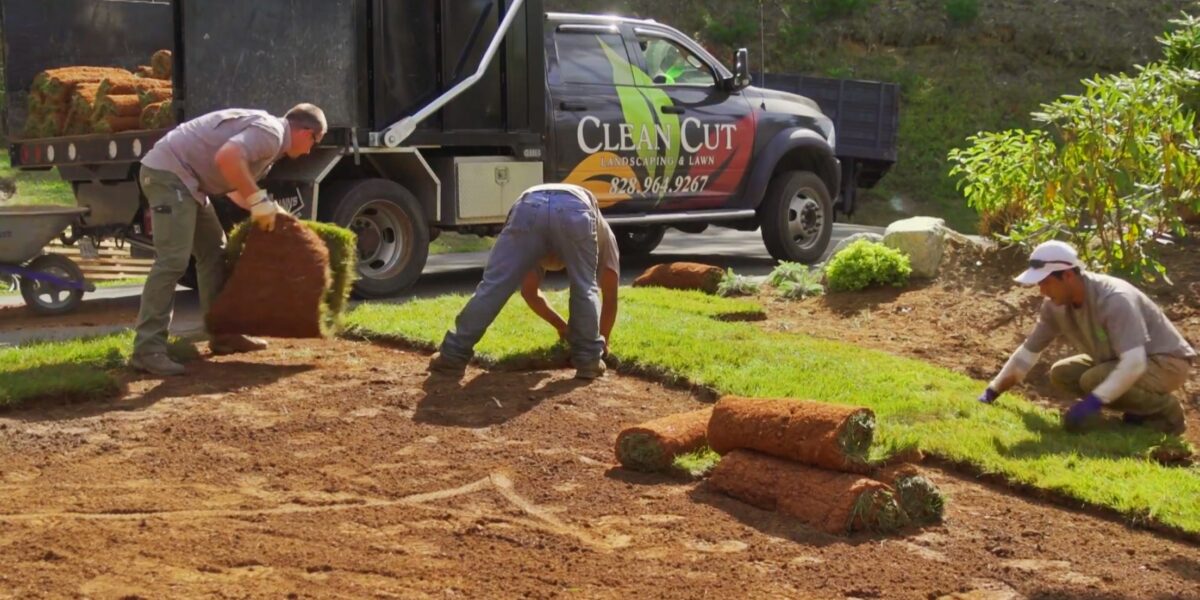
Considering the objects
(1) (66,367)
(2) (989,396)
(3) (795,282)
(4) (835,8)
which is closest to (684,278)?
(3) (795,282)

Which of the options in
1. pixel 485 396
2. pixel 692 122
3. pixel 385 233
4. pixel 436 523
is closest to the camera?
pixel 436 523

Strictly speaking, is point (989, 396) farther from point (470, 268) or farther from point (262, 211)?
point (470, 268)

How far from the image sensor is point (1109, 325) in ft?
23.5

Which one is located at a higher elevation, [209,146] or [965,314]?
[209,146]

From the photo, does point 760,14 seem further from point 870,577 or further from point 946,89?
point 870,577

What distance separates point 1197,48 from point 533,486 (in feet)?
25.0

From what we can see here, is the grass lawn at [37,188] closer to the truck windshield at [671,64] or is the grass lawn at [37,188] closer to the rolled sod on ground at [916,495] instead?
the truck windshield at [671,64]

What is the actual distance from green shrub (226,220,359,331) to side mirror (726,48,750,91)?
5.79m

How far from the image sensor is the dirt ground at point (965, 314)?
9117 mm

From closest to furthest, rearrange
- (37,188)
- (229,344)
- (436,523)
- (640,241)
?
(436,523) < (229,344) < (640,241) < (37,188)

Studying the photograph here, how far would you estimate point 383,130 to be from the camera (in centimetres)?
1155

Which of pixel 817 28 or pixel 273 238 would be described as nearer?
pixel 273 238

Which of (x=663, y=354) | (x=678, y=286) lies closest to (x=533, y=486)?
(x=663, y=354)

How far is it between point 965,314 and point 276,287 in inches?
180
